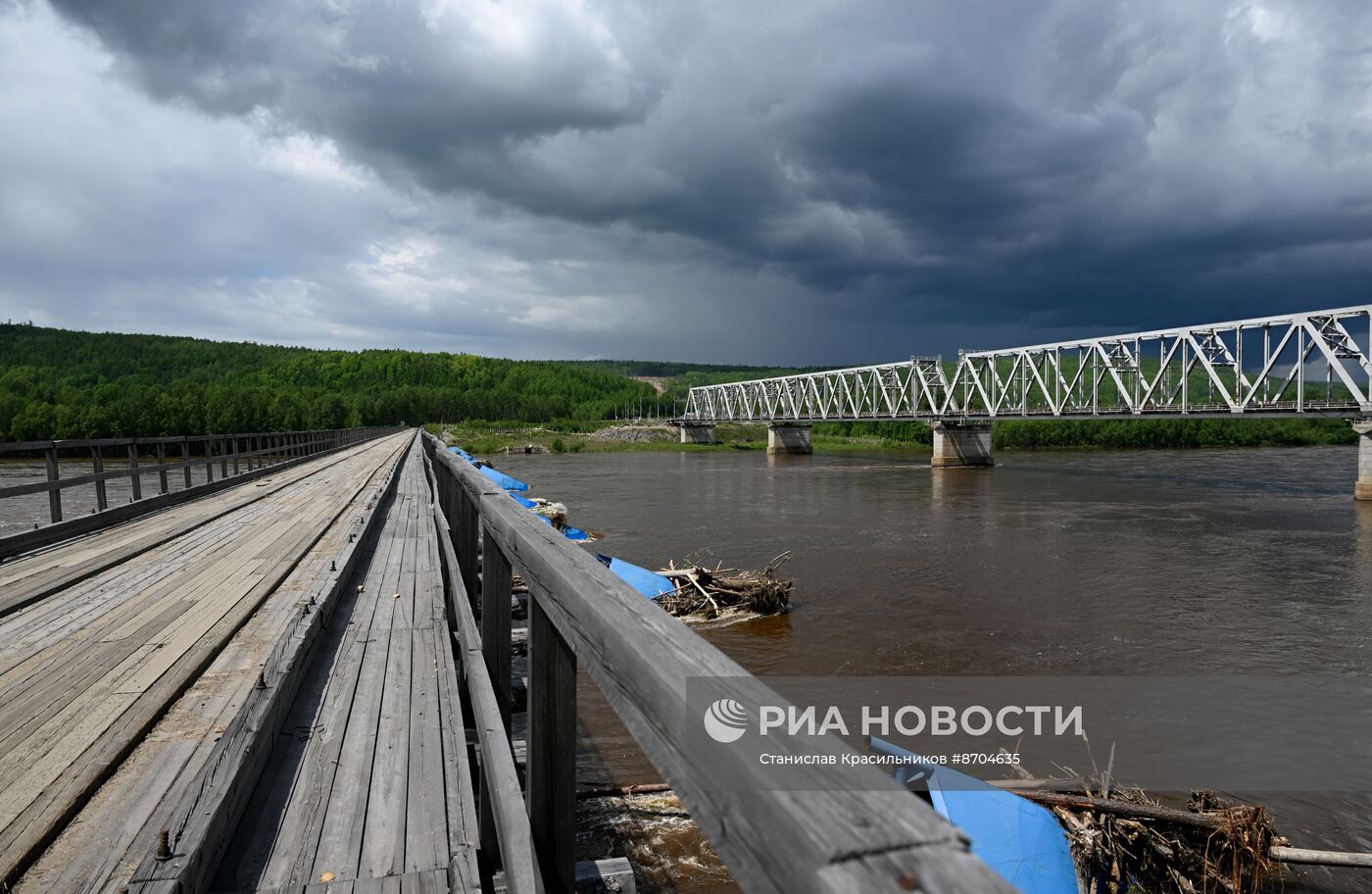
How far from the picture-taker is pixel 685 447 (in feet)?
386

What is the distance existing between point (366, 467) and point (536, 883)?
77.5 ft

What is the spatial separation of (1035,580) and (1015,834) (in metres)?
17.2

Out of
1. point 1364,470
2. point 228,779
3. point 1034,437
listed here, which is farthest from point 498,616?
point 1034,437

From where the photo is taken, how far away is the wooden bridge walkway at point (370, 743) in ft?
3.53

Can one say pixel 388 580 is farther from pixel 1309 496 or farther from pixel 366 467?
pixel 1309 496

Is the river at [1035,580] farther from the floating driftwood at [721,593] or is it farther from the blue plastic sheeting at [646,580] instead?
the blue plastic sheeting at [646,580]

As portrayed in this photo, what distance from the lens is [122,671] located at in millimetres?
4957

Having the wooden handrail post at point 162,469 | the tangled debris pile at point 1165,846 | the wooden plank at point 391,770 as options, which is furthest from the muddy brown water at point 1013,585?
the wooden handrail post at point 162,469

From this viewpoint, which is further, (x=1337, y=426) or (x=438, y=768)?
(x=1337, y=426)

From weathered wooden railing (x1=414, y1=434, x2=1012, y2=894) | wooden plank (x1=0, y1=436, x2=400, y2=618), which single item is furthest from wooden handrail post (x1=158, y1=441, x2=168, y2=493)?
weathered wooden railing (x1=414, y1=434, x2=1012, y2=894)

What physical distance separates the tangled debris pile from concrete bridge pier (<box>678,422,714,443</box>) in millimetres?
122603

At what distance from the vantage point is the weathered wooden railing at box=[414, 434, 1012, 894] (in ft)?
2.84

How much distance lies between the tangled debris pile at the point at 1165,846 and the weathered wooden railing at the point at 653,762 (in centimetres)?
536

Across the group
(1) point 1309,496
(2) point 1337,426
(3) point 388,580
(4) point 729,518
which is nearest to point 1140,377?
(1) point 1309,496
